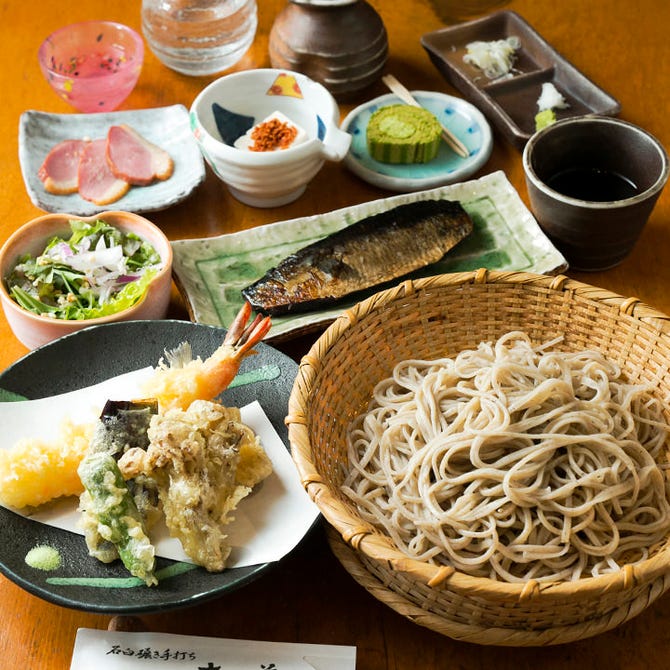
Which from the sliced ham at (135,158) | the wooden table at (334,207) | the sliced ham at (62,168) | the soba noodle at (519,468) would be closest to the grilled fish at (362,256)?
the wooden table at (334,207)

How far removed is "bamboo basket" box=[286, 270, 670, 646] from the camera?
4.36 feet

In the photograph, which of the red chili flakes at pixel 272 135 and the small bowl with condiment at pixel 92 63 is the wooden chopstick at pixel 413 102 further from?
the small bowl with condiment at pixel 92 63

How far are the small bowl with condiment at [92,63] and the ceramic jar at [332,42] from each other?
499mm

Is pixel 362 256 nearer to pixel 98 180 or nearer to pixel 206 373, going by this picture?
pixel 206 373

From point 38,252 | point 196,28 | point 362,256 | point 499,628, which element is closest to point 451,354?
point 362,256

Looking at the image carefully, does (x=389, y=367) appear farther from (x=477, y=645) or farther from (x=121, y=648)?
(x=121, y=648)

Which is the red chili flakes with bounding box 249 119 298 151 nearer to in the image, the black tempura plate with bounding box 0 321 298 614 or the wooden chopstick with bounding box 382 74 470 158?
the wooden chopstick with bounding box 382 74 470 158

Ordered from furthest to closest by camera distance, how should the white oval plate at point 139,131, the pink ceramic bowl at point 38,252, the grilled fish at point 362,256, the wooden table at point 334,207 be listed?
the white oval plate at point 139,131 < the grilled fish at point 362,256 < the pink ceramic bowl at point 38,252 < the wooden table at point 334,207

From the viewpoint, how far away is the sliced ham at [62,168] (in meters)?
2.58

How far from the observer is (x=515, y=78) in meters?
2.87

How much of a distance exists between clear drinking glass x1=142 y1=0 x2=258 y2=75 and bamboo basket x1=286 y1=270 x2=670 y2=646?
5.09ft

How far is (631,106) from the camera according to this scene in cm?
294

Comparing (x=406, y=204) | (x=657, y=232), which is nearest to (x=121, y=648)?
(x=406, y=204)

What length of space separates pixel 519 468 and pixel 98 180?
64.5 inches
